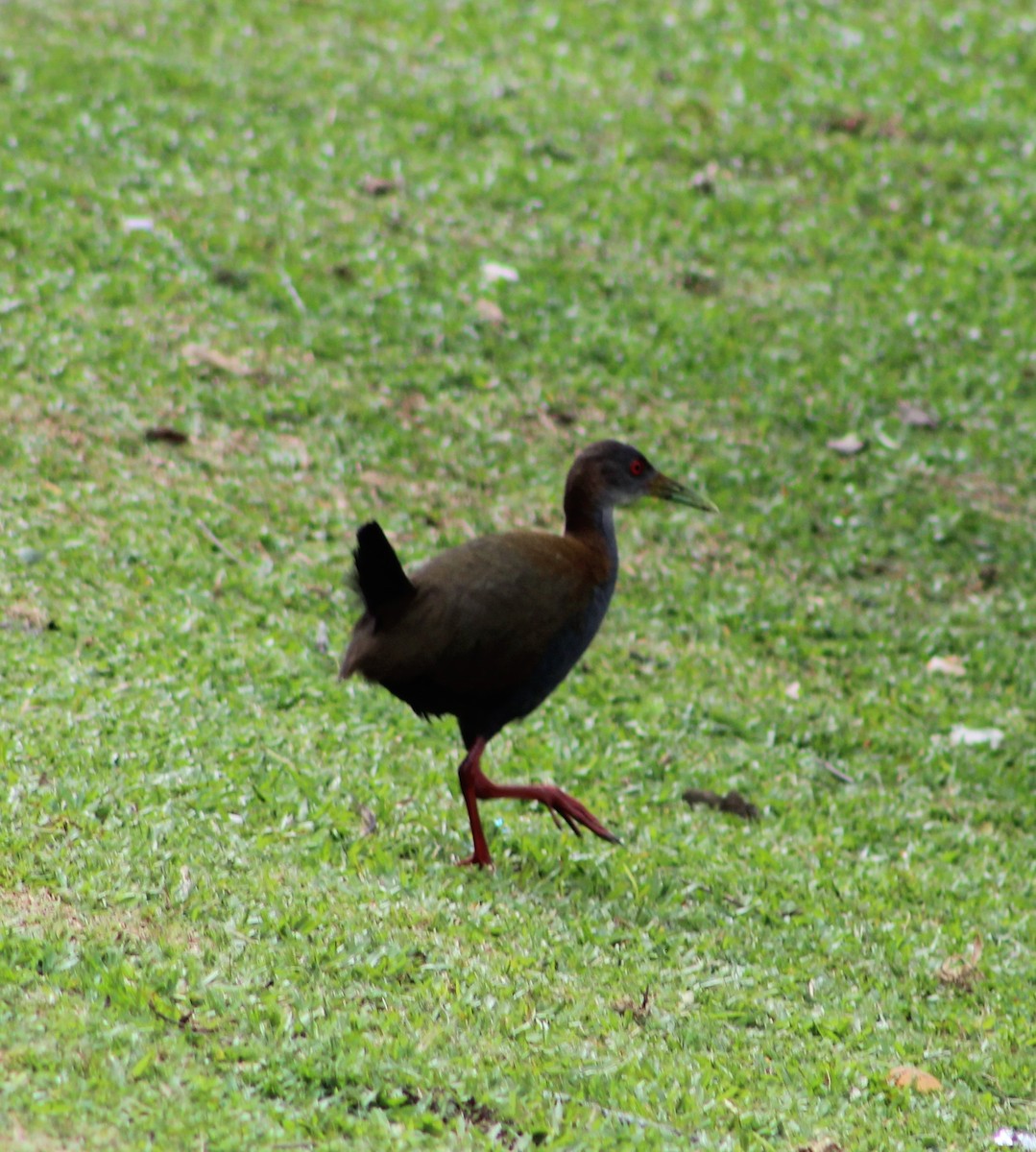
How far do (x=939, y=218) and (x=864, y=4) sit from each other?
3726 millimetres

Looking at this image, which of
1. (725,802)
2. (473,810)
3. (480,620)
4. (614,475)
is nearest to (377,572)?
(480,620)

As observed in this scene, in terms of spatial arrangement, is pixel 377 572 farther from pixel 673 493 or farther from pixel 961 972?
pixel 961 972

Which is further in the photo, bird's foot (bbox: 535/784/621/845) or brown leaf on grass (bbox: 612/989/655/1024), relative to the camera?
bird's foot (bbox: 535/784/621/845)

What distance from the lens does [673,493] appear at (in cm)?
698

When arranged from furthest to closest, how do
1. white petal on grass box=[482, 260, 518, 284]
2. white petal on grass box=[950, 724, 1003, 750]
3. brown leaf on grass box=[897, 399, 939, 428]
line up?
white petal on grass box=[482, 260, 518, 284], brown leaf on grass box=[897, 399, 939, 428], white petal on grass box=[950, 724, 1003, 750]

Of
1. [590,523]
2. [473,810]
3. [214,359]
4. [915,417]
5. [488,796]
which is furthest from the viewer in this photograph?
[915,417]

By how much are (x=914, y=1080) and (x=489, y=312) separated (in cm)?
710

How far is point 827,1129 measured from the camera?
4.25 metres

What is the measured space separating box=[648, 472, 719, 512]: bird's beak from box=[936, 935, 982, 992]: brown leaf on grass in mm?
2095

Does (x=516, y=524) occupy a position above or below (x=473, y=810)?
below

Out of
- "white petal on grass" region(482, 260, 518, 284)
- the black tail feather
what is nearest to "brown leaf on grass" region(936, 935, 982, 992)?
the black tail feather

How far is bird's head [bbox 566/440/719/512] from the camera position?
21.4 feet

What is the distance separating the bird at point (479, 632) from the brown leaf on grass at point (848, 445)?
474cm

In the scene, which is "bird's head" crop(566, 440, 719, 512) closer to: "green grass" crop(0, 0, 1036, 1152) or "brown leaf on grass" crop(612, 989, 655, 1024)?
"green grass" crop(0, 0, 1036, 1152)
